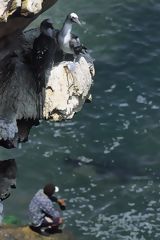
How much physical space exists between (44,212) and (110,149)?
1054 cm

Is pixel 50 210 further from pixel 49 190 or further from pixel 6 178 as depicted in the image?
pixel 6 178

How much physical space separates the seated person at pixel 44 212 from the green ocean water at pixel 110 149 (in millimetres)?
5414

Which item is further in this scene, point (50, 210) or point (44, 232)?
point (44, 232)

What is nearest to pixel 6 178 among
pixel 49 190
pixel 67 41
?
pixel 49 190

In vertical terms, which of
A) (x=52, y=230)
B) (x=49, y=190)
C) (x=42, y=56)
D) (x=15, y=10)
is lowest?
(x=52, y=230)

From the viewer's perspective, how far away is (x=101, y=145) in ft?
104

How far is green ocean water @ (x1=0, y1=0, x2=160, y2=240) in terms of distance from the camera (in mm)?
28253

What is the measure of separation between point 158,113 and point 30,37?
10981 mm

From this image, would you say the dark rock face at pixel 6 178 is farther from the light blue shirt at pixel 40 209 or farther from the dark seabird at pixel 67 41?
the dark seabird at pixel 67 41

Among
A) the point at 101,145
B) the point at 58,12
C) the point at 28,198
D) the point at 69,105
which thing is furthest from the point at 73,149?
the point at 58,12

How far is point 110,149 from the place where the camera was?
3150cm

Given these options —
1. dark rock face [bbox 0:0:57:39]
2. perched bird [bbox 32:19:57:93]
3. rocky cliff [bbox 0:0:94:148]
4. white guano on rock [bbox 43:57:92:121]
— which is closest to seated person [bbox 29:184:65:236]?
rocky cliff [bbox 0:0:94:148]

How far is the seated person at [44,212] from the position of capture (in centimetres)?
2116

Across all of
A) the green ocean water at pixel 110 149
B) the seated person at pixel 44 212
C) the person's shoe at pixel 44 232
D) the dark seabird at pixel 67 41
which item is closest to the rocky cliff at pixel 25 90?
the dark seabird at pixel 67 41
